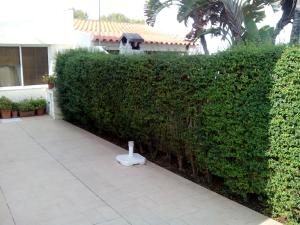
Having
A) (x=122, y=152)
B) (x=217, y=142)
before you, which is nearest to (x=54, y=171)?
(x=122, y=152)

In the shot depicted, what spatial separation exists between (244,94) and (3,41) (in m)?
11.6

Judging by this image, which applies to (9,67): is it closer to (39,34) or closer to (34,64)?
(34,64)

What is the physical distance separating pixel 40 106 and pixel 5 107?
146 cm

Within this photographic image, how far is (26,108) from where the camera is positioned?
1352cm

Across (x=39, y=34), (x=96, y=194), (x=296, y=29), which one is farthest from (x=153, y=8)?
(x=39, y=34)

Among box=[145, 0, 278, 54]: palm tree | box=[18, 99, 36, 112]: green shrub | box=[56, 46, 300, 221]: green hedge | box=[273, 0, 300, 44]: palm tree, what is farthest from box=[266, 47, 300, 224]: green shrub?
box=[18, 99, 36, 112]: green shrub

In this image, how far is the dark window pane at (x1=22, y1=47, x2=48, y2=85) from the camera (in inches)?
557

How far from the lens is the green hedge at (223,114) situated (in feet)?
14.2

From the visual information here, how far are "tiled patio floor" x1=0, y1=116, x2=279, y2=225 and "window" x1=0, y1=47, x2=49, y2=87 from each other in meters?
6.47

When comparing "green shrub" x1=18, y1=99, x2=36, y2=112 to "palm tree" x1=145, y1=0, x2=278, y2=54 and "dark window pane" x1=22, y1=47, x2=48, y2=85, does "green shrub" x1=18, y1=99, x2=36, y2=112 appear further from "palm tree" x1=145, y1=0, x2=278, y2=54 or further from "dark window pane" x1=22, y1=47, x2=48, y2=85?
"palm tree" x1=145, y1=0, x2=278, y2=54

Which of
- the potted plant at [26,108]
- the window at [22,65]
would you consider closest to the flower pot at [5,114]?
the potted plant at [26,108]

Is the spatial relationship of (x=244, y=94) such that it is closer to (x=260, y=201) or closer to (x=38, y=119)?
(x=260, y=201)

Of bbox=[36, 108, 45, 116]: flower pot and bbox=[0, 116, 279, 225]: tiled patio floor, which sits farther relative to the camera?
bbox=[36, 108, 45, 116]: flower pot

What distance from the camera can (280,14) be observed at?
8344mm
